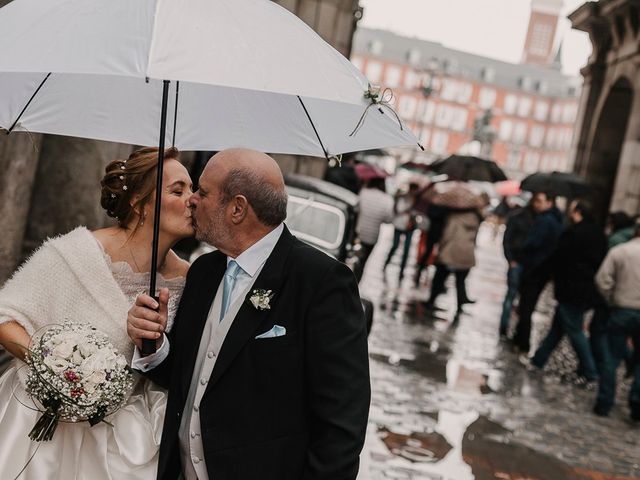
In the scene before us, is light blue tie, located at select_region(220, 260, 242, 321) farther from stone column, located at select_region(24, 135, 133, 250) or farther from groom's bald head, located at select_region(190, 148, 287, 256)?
stone column, located at select_region(24, 135, 133, 250)

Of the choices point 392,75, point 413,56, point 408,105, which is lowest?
point 408,105

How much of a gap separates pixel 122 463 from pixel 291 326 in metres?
0.80

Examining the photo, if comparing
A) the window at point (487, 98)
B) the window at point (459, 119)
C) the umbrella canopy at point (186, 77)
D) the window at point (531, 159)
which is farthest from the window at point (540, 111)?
the umbrella canopy at point (186, 77)

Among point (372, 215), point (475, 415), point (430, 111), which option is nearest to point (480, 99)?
point (430, 111)

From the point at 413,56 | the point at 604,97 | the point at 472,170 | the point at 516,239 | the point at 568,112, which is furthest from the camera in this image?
the point at 568,112

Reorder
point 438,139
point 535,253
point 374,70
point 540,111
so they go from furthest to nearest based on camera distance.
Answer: point 540,111, point 438,139, point 374,70, point 535,253

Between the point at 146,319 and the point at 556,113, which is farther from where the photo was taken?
the point at 556,113

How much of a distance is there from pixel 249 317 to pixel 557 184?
1163 cm

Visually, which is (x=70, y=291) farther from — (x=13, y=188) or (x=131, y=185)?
(x=13, y=188)

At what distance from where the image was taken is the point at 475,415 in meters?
8.58

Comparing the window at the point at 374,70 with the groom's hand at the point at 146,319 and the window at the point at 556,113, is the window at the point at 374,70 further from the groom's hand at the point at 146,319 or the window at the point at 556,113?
the groom's hand at the point at 146,319

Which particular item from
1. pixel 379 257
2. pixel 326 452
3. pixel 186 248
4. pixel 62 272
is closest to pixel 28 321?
pixel 62 272

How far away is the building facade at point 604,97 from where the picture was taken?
23438mm

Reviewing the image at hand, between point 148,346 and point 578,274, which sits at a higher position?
point 148,346
